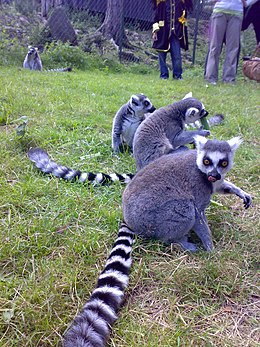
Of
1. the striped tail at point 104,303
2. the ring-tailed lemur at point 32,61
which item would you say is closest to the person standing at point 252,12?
the ring-tailed lemur at point 32,61

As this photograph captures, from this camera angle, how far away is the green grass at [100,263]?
1709 millimetres

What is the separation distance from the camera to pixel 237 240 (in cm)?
250

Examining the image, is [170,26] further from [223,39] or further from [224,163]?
[224,163]

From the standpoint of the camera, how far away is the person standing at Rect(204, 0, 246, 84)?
8820 millimetres

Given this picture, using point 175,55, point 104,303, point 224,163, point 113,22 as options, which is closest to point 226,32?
point 175,55

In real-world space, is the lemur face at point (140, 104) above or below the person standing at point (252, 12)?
below

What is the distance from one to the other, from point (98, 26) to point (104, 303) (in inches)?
564

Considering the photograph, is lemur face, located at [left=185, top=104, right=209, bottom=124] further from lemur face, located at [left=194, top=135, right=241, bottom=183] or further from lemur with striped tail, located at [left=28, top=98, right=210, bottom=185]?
lemur face, located at [left=194, top=135, right=241, bottom=183]

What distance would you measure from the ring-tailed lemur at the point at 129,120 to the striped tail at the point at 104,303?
2123mm

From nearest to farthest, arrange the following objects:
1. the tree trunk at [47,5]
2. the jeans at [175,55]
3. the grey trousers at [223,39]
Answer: the grey trousers at [223,39]
the jeans at [175,55]
the tree trunk at [47,5]

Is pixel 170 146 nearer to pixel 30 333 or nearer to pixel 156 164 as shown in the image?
pixel 156 164

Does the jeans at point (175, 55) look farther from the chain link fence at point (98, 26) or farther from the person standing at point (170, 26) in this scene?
the chain link fence at point (98, 26)

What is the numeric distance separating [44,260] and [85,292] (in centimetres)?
35

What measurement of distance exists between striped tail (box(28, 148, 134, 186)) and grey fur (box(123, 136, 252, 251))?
63 centimetres
